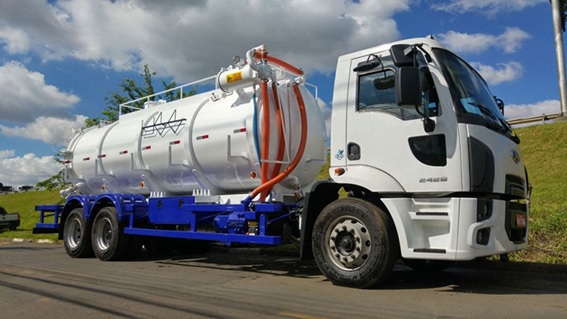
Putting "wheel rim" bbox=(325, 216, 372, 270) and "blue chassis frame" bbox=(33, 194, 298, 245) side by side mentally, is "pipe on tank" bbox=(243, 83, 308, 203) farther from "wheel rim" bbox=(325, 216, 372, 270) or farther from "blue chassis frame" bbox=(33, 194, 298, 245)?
"wheel rim" bbox=(325, 216, 372, 270)

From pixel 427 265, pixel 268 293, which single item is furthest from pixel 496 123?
pixel 268 293

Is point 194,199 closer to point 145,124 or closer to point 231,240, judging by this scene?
point 231,240

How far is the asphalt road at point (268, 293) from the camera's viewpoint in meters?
4.90

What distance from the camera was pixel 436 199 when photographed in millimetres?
5551

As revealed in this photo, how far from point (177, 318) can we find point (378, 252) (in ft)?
7.83

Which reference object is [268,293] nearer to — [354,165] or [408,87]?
[354,165]

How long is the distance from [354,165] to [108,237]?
20.4 ft

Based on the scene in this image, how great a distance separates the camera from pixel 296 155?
772 cm

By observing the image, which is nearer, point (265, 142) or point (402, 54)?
point (402, 54)

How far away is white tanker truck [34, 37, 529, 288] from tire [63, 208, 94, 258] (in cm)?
163

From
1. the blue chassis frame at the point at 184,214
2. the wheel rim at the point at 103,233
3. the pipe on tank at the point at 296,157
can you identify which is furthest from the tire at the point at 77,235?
the pipe on tank at the point at 296,157

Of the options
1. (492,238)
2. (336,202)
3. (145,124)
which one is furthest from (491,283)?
(145,124)

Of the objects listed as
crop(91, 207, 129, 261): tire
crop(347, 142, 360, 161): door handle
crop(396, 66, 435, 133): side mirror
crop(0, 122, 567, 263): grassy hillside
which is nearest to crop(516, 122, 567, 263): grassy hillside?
crop(0, 122, 567, 263): grassy hillside

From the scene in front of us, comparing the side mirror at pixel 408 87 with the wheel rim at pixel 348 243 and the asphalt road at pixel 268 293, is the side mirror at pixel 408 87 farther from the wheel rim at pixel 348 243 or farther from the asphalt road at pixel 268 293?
the asphalt road at pixel 268 293
